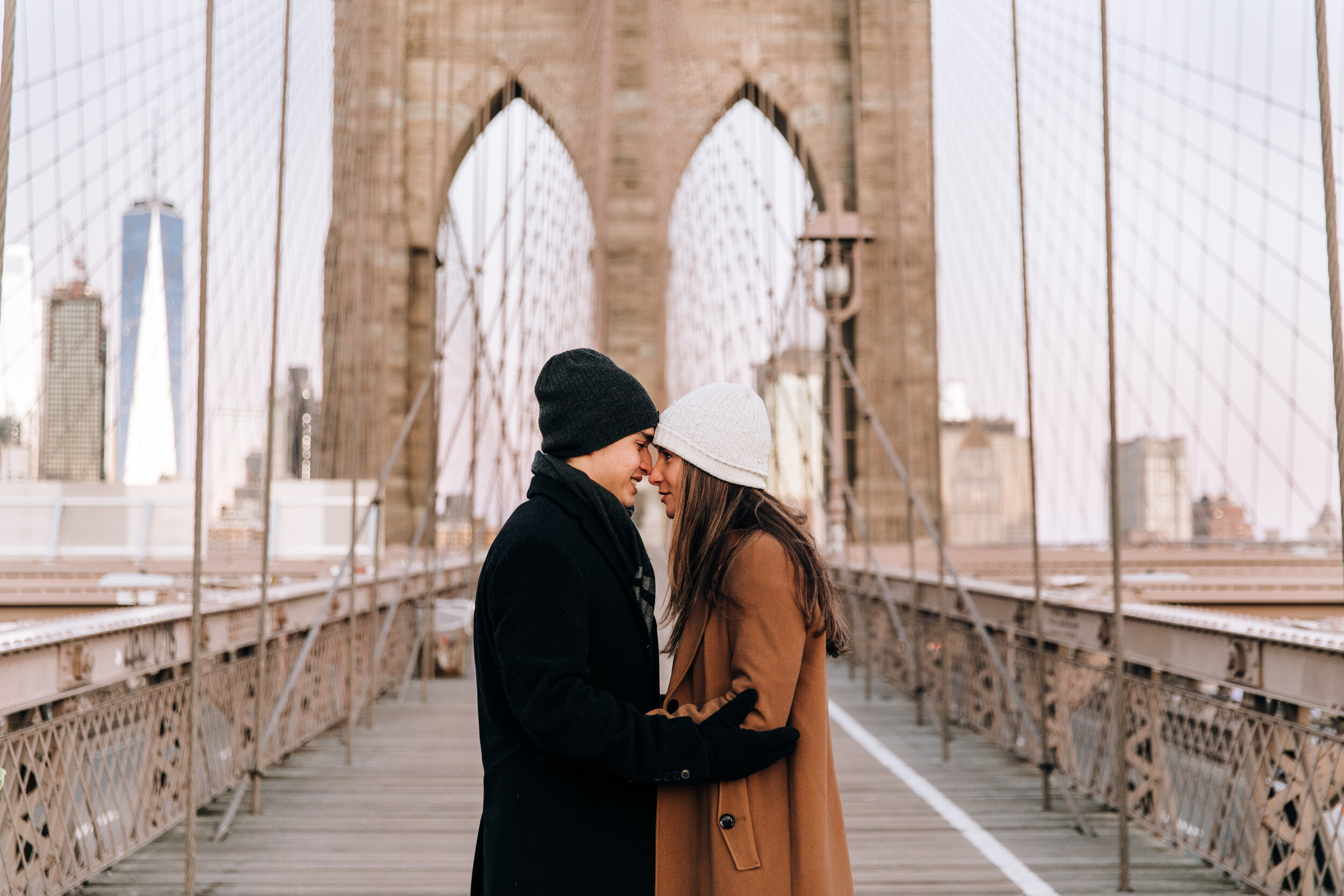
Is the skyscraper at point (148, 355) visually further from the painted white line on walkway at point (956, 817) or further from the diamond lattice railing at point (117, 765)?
the painted white line on walkway at point (956, 817)

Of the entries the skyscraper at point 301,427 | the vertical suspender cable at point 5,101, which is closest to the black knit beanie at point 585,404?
the vertical suspender cable at point 5,101

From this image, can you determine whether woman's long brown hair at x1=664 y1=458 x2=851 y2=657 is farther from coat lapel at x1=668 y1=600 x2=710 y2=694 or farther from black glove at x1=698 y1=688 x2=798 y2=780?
black glove at x1=698 y1=688 x2=798 y2=780

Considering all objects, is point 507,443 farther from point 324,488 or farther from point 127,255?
point 127,255

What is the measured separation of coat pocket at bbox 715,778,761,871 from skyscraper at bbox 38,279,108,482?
17.4 ft

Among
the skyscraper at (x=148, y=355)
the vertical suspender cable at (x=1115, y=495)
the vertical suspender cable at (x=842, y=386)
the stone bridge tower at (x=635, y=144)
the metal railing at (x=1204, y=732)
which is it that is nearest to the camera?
the metal railing at (x=1204, y=732)

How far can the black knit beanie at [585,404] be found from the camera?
5.08ft

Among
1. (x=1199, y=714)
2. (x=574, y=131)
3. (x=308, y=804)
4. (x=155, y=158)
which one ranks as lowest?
(x=308, y=804)

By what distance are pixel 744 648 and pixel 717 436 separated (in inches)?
10.5

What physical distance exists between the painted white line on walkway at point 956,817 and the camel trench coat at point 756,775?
1.94 meters

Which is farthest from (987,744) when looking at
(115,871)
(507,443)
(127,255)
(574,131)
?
(574,131)

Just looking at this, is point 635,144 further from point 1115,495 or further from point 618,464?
point 618,464

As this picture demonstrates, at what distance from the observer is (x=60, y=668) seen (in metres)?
2.80

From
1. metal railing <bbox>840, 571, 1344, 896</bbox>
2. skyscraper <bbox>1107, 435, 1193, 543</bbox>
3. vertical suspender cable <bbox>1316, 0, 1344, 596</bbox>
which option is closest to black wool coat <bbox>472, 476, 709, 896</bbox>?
vertical suspender cable <bbox>1316, 0, 1344, 596</bbox>

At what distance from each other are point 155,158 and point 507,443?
163 inches
